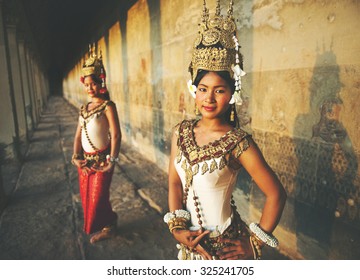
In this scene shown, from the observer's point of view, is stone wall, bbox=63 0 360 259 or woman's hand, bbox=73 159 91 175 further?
woman's hand, bbox=73 159 91 175

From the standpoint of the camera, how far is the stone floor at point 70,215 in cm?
285

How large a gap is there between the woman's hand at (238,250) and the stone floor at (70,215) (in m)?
1.51

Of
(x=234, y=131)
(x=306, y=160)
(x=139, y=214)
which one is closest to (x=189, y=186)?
(x=234, y=131)

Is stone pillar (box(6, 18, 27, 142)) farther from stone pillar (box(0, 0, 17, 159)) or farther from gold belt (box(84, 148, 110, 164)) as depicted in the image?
gold belt (box(84, 148, 110, 164))

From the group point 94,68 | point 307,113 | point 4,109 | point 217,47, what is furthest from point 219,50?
point 4,109

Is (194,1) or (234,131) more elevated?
(194,1)

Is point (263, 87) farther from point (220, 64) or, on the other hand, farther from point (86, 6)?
point (86, 6)

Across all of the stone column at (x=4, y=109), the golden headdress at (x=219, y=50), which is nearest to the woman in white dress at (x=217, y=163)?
→ the golden headdress at (x=219, y=50)

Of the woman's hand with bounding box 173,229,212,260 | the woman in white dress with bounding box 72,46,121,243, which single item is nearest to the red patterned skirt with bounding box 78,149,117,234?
the woman in white dress with bounding box 72,46,121,243

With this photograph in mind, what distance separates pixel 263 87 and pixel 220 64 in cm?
153

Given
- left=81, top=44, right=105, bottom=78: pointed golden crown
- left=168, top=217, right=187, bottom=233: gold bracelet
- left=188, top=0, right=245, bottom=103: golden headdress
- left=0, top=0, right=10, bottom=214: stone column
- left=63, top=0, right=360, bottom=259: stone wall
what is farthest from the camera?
left=0, top=0, right=10, bottom=214: stone column

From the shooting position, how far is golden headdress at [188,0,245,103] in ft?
4.54

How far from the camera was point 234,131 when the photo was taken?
1.47m

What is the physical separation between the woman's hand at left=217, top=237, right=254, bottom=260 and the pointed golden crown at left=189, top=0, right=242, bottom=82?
3.15 ft
